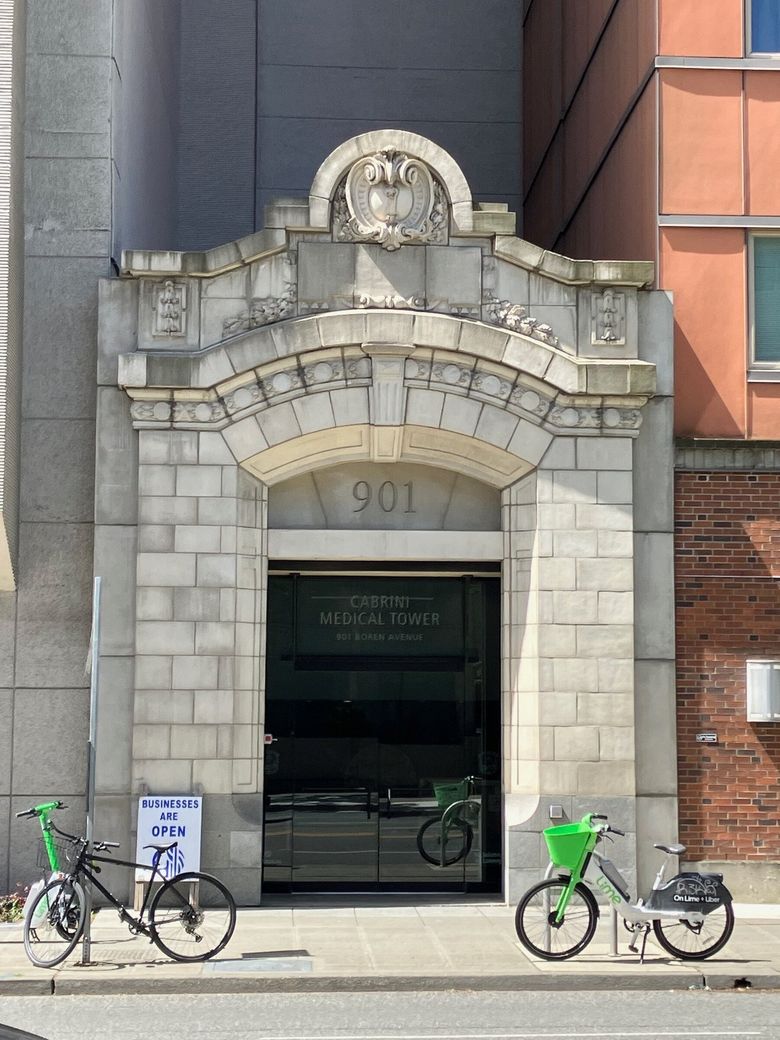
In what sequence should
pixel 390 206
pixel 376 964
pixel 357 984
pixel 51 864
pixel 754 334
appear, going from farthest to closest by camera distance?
pixel 754 334 < pixel 390 206 < pixel 51 864 < pixel 376 964 < pixel 357 984

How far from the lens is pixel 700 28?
15.0 m

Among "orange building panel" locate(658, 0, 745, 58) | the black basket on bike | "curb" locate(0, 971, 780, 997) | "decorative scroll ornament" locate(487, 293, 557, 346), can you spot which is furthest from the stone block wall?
the black basket on bike

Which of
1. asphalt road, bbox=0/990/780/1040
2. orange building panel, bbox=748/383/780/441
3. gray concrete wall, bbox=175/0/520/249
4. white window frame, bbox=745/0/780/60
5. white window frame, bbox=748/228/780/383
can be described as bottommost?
asphalt road, bbox=0/990/780/1040

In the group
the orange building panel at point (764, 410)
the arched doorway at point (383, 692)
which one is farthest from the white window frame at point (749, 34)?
the arched doorway at point (383, 692)

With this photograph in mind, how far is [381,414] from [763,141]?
16.8 feet

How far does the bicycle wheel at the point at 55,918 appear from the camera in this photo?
36.8ft

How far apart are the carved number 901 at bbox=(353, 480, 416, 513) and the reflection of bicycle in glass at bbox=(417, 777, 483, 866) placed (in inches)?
119

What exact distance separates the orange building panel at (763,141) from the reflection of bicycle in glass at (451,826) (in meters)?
6.96

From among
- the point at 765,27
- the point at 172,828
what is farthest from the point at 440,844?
the point at 765,27

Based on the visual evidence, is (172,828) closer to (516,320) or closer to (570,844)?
(570,844)

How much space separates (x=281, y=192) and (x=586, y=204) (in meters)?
5.30

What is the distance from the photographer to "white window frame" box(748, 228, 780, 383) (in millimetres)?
14859

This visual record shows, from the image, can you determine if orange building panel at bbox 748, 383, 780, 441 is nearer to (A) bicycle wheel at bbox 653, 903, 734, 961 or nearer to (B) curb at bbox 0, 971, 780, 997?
(A) bicycle wheel at bbox 653, 903, 734, 961

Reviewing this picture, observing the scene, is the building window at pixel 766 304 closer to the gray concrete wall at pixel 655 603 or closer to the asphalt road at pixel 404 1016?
the gray concrete wall at pixel 655 603
